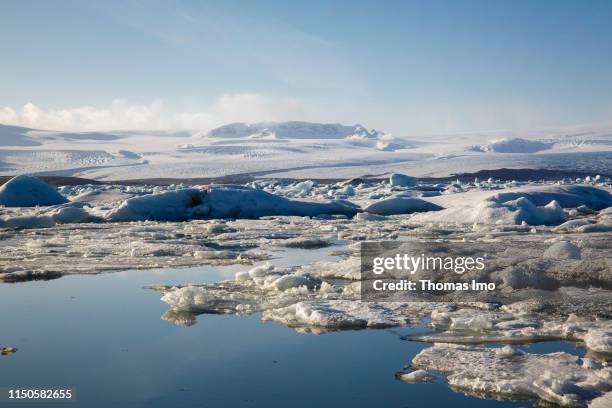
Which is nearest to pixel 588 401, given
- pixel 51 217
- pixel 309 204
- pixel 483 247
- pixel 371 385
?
pixel 371 385

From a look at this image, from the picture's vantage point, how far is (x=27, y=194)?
47.9 feet

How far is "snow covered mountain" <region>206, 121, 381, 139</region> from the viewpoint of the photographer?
102m

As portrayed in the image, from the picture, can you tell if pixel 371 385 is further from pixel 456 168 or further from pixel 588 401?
pixel 456 168

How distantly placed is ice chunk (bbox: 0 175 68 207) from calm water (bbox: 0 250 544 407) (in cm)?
1133

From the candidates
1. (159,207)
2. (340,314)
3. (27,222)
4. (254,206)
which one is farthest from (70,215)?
(340,314)

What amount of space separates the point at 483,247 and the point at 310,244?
2.55m

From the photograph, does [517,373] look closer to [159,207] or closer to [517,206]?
[517,206]

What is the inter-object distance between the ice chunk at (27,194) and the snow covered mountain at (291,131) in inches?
3351

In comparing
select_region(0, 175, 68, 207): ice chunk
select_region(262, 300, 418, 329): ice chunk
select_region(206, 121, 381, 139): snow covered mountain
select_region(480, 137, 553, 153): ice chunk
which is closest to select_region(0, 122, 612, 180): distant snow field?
select_region(480, 137, 553, 153): ice chunk

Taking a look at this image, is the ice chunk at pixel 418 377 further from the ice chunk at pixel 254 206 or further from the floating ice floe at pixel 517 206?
the ice chunk at pixel 254 206

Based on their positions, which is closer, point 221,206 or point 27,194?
point 221,206

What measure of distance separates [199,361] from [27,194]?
13.2m

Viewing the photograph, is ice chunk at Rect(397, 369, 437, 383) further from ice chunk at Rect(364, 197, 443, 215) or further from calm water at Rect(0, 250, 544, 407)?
ice chunk at Rect(364, 197, 443, 215)

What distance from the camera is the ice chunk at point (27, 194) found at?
1437 centimetres
